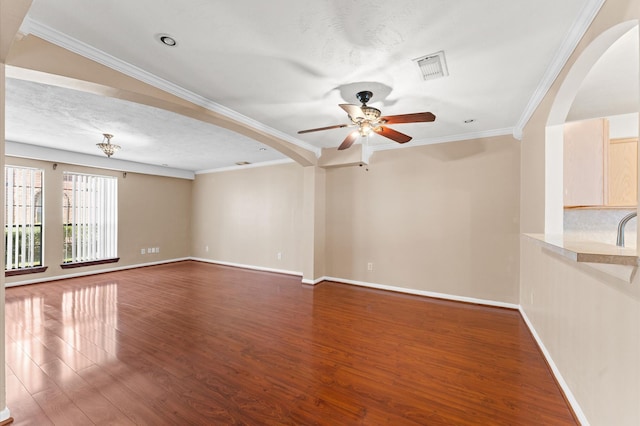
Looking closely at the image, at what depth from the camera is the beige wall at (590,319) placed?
1.27 metres

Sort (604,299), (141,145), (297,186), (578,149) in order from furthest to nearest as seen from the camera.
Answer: (297,186) → (141,145) → (578,149) → (604,299)

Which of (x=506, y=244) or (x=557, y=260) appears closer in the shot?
(x=557, y=260)

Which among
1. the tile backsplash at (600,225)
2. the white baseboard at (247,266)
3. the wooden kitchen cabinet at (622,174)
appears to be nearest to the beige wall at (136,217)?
the white baseboard at (247,266)

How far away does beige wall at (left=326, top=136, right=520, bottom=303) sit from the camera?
3.84 metres

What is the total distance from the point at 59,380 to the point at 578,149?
195 inches

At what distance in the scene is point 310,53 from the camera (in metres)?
2.07

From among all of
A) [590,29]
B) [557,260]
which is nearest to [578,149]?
[557,260]

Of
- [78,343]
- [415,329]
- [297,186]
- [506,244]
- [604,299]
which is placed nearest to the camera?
[604,299]

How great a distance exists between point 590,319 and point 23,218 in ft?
26.9

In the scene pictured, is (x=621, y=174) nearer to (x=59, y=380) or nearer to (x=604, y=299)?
(x=604, y=299)

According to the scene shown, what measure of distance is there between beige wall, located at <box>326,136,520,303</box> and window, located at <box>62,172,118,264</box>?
531 cm

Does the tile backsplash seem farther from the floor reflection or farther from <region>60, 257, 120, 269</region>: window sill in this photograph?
<region>60, 257, 120, 269</region>: window sill

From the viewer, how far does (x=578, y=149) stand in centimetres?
248

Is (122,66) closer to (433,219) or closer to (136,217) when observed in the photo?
(433,219)
